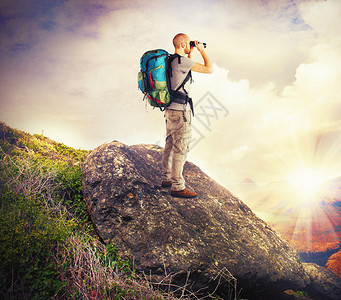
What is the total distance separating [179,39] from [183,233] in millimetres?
4370

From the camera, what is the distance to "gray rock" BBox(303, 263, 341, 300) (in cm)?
691

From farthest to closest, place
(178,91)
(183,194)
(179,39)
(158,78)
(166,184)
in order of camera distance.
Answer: (166,184) → (183,194) → (179,39) → (178,91) → (158,78)

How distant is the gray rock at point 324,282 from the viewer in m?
6.91

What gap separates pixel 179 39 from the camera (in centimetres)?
512

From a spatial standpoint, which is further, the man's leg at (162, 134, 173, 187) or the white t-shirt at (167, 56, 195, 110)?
the man's leg at (162, 134, 173, 187)

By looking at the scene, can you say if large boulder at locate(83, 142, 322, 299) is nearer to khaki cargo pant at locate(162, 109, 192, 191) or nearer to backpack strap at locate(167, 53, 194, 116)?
khaki cargo pant at locate(162, 109, 192, 191)

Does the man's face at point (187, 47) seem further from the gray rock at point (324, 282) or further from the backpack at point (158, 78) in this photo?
the gray rock at point (324, 282)

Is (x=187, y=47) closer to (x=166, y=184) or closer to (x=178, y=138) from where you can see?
(x=178, y=138)


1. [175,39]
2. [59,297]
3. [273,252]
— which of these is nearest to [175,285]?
[59,297]

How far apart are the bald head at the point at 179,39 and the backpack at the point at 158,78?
0.45 m

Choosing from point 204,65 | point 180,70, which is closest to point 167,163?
point 180,70

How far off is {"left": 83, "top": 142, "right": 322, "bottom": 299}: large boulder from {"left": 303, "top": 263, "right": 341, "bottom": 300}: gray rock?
151 centimetres

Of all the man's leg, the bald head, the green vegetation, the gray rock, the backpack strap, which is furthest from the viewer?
the gray rock

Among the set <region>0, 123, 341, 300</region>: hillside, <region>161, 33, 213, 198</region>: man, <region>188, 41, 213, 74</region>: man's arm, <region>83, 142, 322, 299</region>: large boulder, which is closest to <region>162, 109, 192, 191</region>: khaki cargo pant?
<region>161, 33, 213, 198</region>: man
